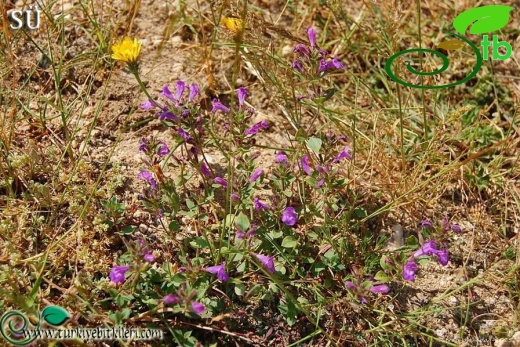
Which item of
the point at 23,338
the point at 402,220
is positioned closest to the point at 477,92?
the point at 402,220

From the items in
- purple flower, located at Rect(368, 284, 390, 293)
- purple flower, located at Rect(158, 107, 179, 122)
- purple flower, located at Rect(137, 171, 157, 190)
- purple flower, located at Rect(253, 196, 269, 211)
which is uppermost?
purple flower, located at Rect(158, 107, 179, 122)

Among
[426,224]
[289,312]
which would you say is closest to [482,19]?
[426,224]

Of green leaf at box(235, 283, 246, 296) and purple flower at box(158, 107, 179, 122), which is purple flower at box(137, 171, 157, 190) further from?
green leaf at box(235, 283, 246, 296)

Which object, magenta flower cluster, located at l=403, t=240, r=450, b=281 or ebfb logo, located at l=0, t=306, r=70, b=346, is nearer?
ebfb logo, located at l=0, t=306, r=70, b=346

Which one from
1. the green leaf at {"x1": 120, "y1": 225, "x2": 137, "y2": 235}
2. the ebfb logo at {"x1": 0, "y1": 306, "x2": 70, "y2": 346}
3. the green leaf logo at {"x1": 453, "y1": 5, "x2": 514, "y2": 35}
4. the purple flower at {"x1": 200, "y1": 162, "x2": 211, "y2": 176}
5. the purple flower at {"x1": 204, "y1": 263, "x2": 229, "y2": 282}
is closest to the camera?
the ebfb logo at {"x1": 0, "y1": 306, "x2": 70, "y2": 346}

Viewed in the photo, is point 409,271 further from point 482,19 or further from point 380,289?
point 482,19

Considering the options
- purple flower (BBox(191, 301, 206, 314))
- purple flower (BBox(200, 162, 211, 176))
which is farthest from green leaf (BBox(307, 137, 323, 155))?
purple flower (BBox(191, 301, 206, 314))
